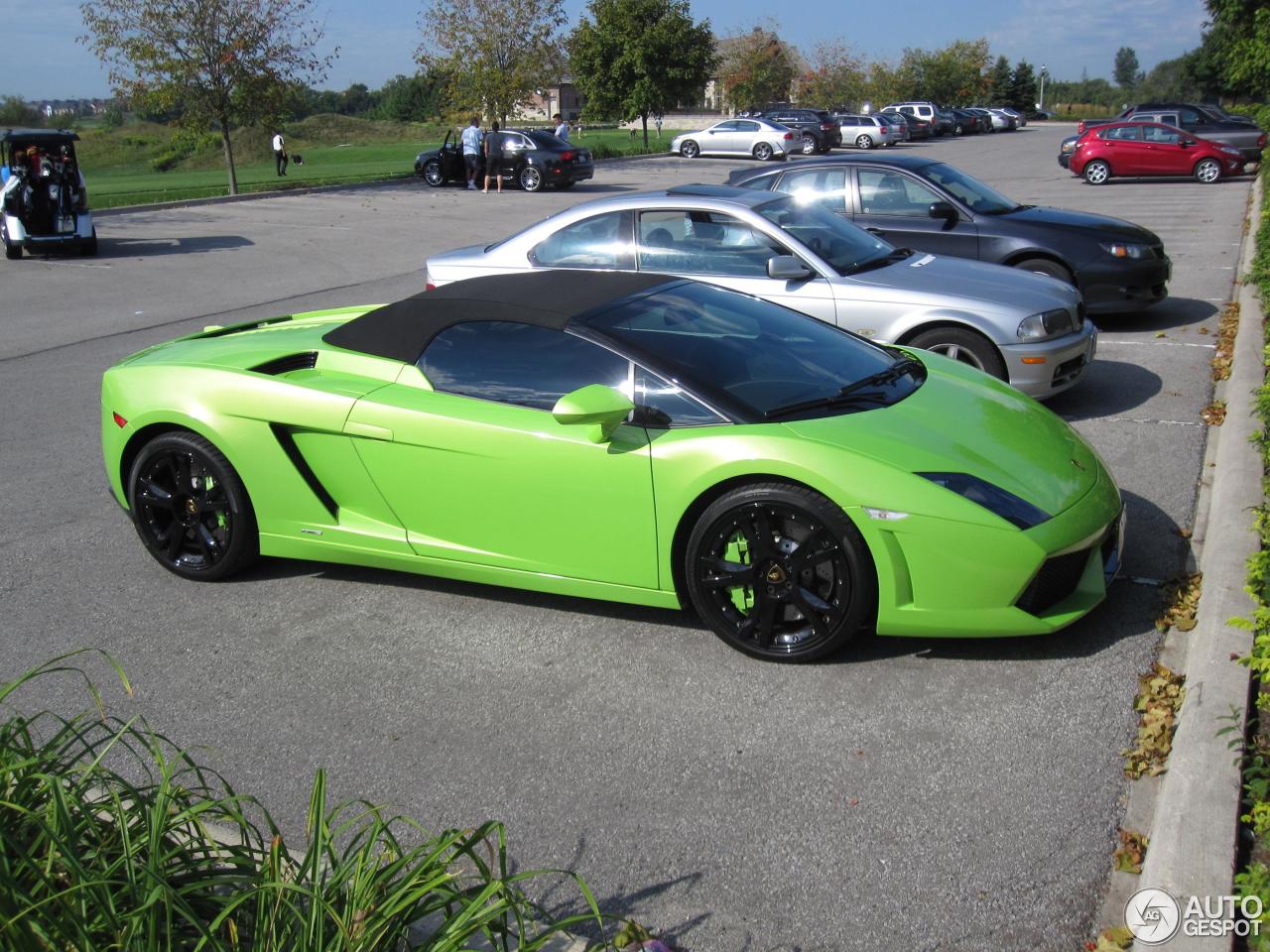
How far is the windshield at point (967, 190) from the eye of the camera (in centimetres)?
1077

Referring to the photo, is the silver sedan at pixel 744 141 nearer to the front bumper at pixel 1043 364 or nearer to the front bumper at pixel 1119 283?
the front bumper at pixel 1119 283

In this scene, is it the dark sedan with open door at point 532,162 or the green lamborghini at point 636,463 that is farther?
the dark sedan with open door at point 532,162

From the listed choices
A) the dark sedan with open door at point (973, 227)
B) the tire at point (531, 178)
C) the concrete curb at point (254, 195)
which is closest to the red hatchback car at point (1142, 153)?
the tire at point (531, 178)

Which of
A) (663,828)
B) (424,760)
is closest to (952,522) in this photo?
(663,828)

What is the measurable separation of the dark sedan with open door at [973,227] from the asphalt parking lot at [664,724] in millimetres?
3691

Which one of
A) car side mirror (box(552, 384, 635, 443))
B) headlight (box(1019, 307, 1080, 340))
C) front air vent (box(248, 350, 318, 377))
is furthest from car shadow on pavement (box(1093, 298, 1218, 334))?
front air vent (box(248, 350, 318, 377))

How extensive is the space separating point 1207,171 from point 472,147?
18.1 m

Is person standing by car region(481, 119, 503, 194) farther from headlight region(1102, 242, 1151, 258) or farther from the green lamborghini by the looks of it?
the green lamborghini

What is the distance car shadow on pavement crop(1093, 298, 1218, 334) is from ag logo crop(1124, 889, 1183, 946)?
29.4 feet

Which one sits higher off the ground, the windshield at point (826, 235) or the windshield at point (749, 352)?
the windshield at point (826, 235)

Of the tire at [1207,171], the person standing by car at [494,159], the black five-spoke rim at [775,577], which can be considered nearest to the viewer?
the black five-spoke rim at [775,577]

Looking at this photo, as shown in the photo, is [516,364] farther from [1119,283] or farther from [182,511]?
[1119,283]

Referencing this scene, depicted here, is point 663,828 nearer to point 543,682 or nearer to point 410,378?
point 543,682

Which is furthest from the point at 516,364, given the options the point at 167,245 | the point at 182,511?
the point at 167,245
